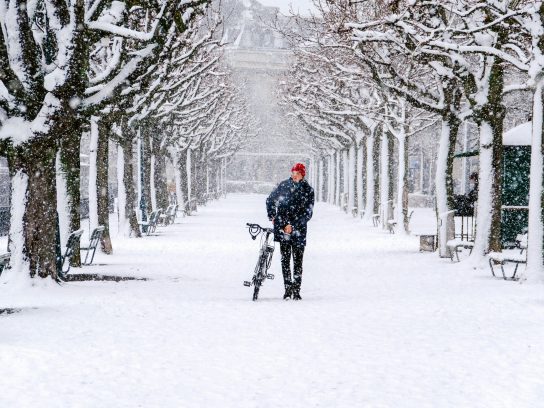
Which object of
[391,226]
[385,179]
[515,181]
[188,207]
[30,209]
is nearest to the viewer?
[30,209]

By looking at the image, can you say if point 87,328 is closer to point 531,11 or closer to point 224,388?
point 224,388

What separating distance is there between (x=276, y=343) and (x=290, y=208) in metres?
3.67

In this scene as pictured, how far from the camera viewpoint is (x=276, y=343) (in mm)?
8875

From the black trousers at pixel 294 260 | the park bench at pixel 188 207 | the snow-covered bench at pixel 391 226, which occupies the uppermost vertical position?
the black trousers at pixel 294 260

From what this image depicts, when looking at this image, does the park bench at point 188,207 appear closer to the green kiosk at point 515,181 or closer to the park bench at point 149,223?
the park bench at point 149,223

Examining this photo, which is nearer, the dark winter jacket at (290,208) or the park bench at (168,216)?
the dark winter jacket at (290,208)

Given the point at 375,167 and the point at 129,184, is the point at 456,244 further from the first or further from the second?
the point at 375,167

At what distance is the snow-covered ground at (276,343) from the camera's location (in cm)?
663

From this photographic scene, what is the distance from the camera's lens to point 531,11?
13.4 metres

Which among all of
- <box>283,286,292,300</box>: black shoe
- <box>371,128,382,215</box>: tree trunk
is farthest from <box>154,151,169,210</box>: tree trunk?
<box>283,286,292,300</box>: black shoe

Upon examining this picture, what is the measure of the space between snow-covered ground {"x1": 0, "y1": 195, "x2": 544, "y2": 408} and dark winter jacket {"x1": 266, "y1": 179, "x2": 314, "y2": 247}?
1.03 meters

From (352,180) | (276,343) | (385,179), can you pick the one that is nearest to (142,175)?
(385,179)

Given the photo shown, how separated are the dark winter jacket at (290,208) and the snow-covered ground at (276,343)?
40.6 inches

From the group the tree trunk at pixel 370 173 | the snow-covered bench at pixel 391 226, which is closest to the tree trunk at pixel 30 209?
the snow-covered bench at pixel 391 226
